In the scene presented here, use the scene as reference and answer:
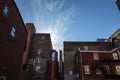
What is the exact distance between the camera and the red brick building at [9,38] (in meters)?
13.4

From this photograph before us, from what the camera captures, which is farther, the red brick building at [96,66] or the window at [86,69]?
the window at [86,69]

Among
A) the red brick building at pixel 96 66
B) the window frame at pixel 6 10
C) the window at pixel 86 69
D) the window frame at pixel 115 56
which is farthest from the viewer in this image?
the window frame at pixel 115 56

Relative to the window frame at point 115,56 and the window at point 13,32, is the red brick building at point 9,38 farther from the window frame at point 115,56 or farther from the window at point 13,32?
the window frame at point 115,56

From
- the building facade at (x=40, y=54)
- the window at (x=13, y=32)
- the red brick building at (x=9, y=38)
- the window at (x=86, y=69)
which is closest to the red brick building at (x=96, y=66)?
the window at (x=86, y=69)

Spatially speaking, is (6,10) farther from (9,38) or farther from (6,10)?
(9,38)

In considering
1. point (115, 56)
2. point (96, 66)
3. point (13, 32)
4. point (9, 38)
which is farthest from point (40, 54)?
point (9, 38)

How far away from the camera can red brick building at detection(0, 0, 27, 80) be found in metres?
13.4

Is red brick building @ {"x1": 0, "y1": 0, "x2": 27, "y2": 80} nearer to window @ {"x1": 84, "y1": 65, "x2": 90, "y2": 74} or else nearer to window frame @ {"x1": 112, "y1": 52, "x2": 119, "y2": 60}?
window @ {"x1": 84, "y1": 65, "x2": 90, "y2": 74}

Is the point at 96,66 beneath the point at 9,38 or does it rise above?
beneath

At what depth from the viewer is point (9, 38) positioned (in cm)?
1512

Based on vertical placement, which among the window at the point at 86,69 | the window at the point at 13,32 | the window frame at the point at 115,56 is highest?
the window at the point at 13,32

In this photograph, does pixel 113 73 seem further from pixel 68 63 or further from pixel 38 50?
pixel 38 50

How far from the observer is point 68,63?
36594mm

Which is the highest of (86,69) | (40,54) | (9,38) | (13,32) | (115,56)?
(13,32)
